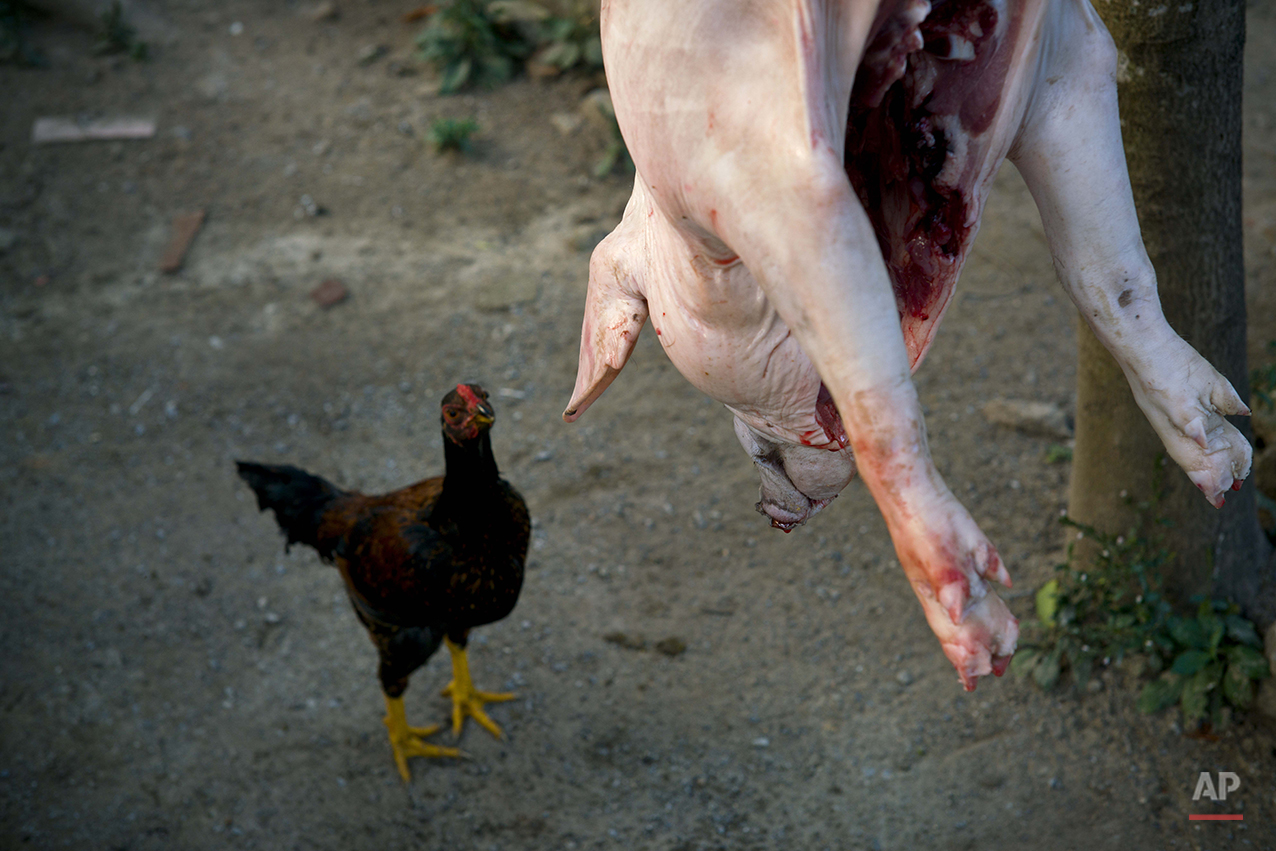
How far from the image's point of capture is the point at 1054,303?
16.1 feet

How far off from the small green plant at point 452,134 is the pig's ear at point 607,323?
17.1ft

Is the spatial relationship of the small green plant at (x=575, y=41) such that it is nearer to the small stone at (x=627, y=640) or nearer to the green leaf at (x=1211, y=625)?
the small stone at (x=627, y=640)

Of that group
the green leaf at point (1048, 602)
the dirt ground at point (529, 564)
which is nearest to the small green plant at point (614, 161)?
the dirt ground at point (529, 564)

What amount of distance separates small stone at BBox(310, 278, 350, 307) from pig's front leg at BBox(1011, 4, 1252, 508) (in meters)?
4.88

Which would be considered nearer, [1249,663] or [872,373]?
[872,373]

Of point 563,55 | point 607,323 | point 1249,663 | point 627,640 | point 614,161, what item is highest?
point 607,323

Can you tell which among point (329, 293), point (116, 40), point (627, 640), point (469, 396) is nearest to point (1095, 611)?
point (627, 640)

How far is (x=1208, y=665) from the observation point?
312 cm

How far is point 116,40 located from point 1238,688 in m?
8.22

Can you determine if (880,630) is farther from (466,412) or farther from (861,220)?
(861,220)

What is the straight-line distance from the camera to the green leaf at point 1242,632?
3115mm

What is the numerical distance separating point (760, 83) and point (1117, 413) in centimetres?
241

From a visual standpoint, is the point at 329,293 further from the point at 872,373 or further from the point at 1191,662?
the point at 872,373

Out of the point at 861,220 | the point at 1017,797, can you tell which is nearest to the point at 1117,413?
the point at 1017,797
